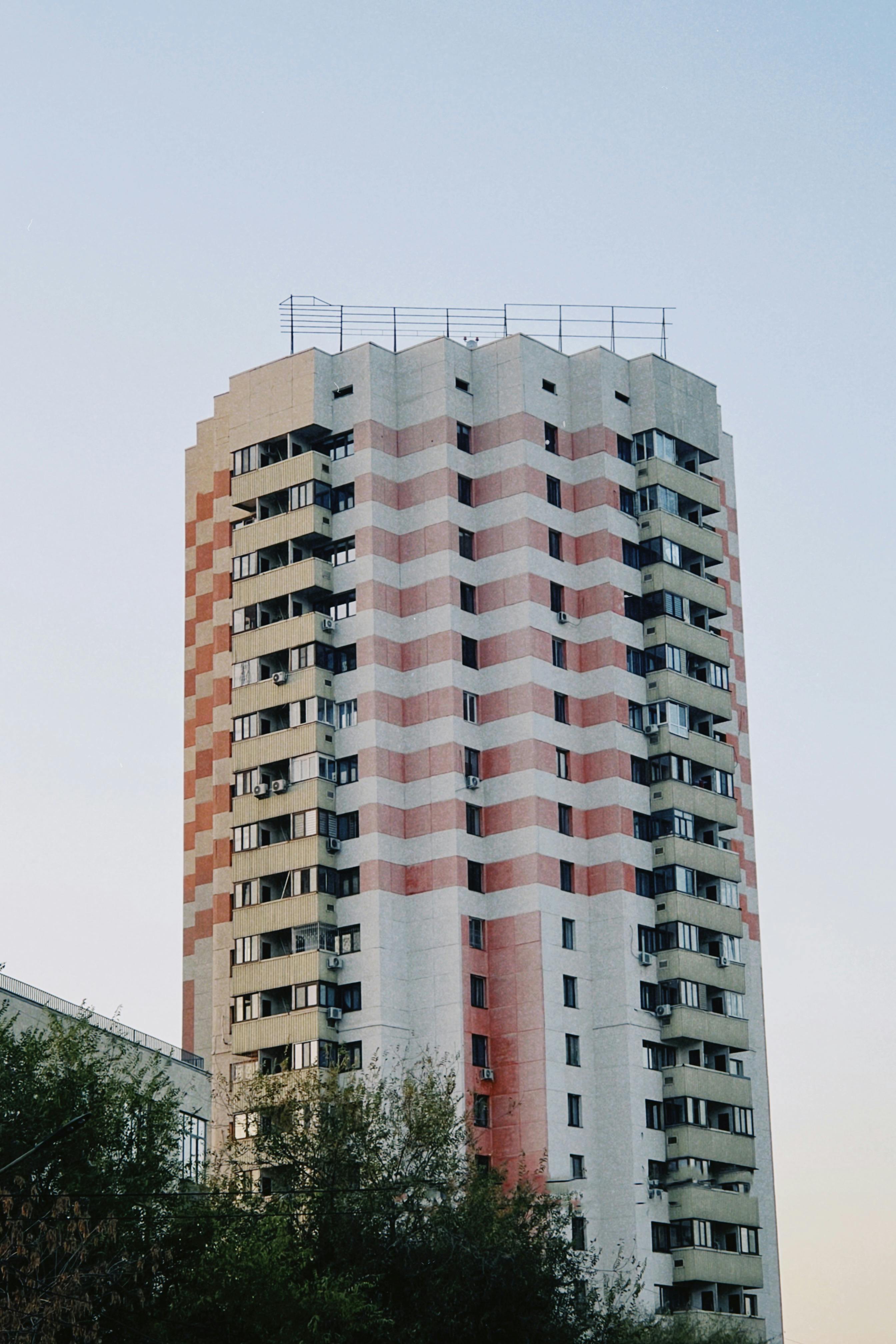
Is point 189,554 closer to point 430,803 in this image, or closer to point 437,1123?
point 430,803

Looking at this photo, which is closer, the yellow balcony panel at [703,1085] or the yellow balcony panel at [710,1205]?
the yellow balcony panel at [710,1205]

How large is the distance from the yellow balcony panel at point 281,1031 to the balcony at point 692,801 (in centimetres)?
1863

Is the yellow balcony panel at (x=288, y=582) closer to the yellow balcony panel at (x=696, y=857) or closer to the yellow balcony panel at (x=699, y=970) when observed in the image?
the yellow balcony panel at (x=696, y=857)

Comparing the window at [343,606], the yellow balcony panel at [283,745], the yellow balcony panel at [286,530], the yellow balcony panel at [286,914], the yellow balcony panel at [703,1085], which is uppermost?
the yellow balcony panel at [286,530]

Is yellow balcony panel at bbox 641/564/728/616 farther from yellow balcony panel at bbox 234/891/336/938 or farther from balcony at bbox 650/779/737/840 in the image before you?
yellow balcony panel at bbox 234/891/336/938

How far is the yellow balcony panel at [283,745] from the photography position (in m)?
103

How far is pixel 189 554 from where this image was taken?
401 ft

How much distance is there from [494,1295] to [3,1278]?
66.9ft

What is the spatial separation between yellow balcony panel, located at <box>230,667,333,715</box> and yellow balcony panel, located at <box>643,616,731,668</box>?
51.9ft

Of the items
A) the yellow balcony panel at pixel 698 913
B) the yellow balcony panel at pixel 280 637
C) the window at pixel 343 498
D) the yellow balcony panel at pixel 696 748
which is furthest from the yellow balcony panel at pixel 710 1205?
the window at pixel 343 498

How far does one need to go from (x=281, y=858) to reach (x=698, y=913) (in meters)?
19.7

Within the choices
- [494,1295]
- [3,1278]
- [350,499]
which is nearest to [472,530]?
[350,499]

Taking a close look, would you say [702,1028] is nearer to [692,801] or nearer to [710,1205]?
[710,1205]

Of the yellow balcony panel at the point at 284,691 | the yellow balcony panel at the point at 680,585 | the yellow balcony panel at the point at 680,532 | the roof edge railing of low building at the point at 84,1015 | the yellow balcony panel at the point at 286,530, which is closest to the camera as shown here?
the roof edge railing of low building at the point at 84,1015
